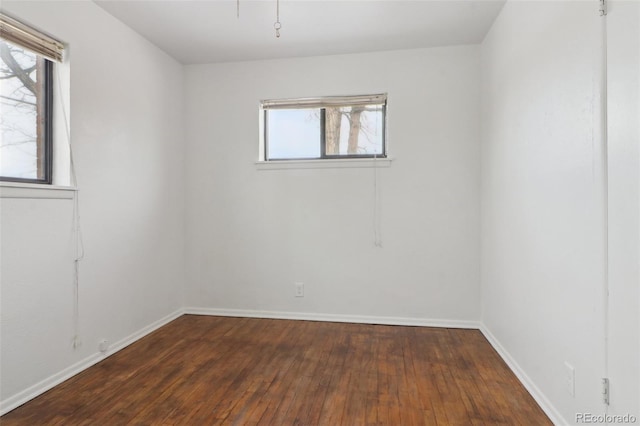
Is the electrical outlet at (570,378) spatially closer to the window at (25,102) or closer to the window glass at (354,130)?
the window glass at (354,130)

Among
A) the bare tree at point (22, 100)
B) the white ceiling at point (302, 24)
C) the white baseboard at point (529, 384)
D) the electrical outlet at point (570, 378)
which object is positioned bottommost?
the white baseboard at point (529, 384)

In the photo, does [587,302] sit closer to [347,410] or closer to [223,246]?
[347,410]

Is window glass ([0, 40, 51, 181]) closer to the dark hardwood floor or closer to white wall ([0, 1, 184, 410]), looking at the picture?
white wall ([0, 1, 184, 410])

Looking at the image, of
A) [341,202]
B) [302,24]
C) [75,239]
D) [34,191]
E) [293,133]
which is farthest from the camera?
[293,133]

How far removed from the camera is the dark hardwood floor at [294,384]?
1797mm

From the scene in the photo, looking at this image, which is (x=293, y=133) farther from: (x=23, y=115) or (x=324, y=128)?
(x=23, y=115)

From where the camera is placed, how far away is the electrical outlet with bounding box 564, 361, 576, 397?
159 centimetres

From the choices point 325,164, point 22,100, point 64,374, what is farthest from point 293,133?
point 64,374

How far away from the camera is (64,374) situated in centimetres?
218

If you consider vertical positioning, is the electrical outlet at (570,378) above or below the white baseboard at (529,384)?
above

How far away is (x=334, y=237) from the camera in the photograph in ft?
10.9

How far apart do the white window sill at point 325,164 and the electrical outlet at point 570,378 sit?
2055 millimetres

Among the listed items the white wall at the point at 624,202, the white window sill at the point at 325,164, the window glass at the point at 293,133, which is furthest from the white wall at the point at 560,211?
the window glass at the point at 293,133

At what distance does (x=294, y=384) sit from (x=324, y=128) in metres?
2.32
